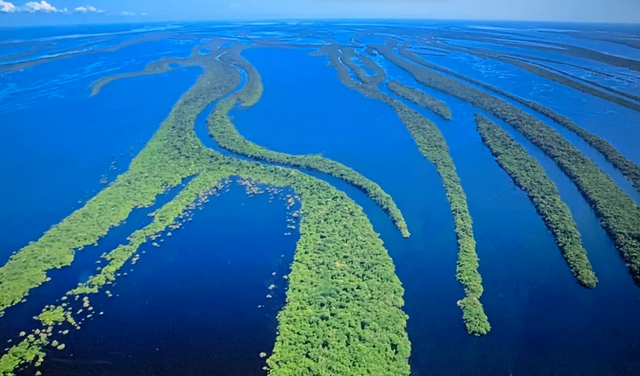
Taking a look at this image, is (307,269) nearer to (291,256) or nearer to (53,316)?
(291,256)

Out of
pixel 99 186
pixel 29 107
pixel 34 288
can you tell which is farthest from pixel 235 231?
Answer: pixel 29 107

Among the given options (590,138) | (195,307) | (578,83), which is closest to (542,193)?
(590,138)

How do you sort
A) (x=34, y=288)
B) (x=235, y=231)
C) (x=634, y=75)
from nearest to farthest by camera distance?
(x=34, y=288) < (x=235, y=231) < (x=634, y=75)

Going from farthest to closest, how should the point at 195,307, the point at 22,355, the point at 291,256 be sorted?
the point at 291,256, the point at 195,307, the point at 22,355

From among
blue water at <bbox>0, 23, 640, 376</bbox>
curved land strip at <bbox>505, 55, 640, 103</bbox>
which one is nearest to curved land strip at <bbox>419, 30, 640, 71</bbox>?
curved land strip at <bbox>505, 55, 640, 103</bbox>

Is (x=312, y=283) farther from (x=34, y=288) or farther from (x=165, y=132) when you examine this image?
(x=165, y=132)
